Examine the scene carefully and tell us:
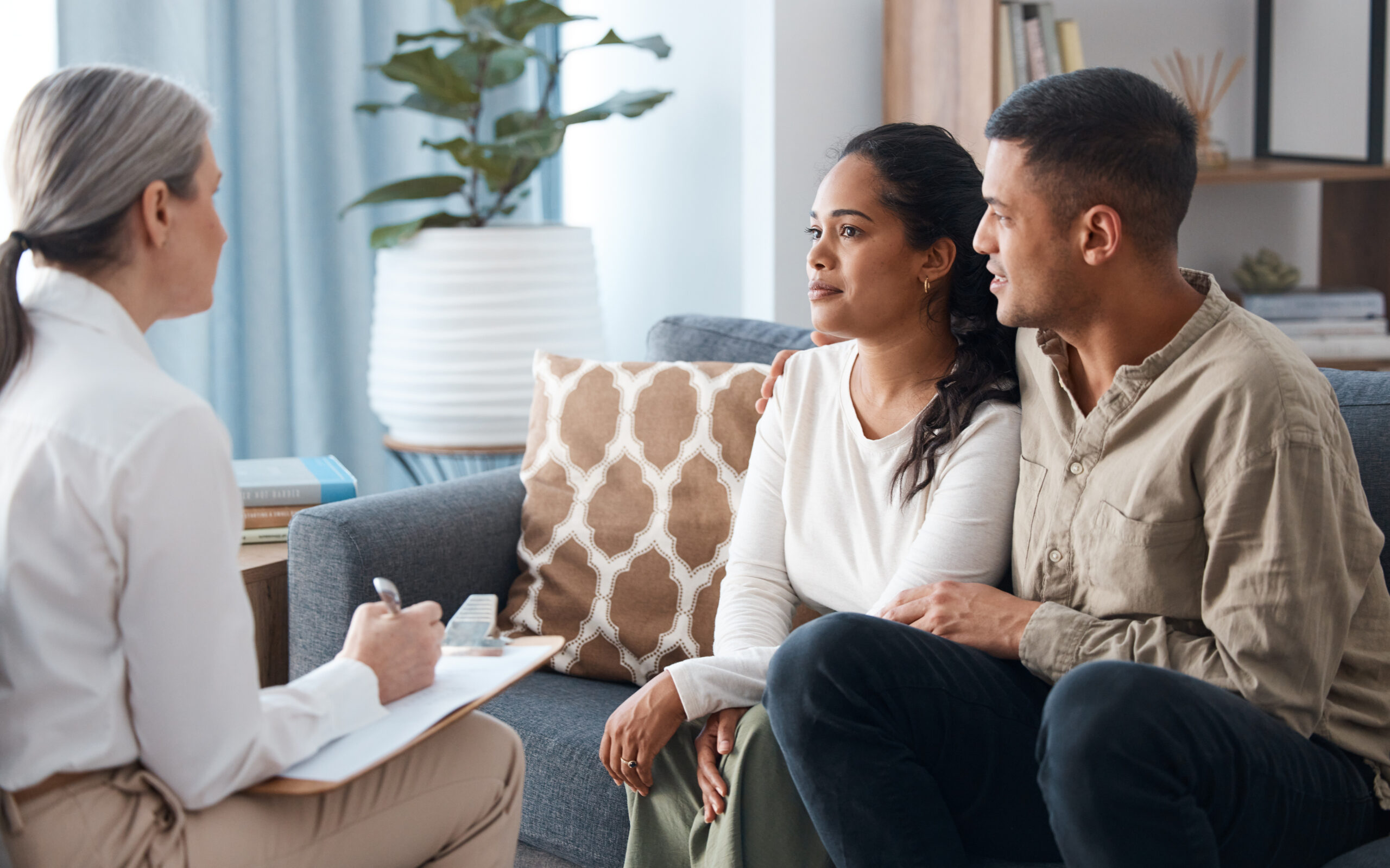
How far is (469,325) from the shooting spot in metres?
2.46

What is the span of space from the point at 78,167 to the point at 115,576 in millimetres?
323

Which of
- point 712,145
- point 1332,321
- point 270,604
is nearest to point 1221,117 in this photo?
point 1332,321

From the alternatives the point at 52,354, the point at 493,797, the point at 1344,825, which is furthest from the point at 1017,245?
the point at 52,354

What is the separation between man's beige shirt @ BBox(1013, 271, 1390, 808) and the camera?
40.1 inches

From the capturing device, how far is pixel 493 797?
1115 mm

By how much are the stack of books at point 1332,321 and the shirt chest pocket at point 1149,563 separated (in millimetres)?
1586

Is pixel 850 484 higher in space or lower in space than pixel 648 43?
lower

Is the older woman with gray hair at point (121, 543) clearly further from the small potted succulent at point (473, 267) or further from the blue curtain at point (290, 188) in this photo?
the blue curtain at point (290, 188)

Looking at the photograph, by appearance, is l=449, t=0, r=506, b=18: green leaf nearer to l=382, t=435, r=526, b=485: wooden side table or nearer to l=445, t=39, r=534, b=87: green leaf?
l=445, t=39, r=534, b=87: green leaf

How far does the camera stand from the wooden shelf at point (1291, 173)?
2.40 meters

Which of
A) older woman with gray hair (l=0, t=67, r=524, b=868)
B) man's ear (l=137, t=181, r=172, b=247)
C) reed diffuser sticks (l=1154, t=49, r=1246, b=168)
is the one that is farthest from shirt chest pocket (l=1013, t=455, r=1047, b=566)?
reed diffuser sticks (l=1154, t=49, r=1246, b=168)

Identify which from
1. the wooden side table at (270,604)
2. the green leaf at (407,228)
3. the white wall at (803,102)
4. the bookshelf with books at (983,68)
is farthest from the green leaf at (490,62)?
the wooden side table at (270,604)

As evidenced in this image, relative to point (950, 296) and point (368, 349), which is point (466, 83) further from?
point (950, 296)

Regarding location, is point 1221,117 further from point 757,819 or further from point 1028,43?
point 757,819
